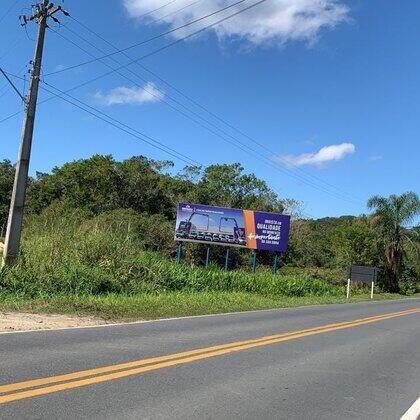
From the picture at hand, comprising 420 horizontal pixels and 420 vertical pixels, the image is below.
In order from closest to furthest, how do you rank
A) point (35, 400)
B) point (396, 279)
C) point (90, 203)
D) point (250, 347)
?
point (35, 400)
point (250, 347)
point (396, 279)
point (90, 203)

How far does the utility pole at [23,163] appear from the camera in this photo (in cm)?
1752

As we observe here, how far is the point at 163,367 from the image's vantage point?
25.6ft

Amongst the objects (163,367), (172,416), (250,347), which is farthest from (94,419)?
(250,347)

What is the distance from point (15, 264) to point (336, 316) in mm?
10968

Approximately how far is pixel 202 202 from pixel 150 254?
38.0 meters

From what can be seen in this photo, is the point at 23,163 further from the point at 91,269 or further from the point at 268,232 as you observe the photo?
the point at 268,232

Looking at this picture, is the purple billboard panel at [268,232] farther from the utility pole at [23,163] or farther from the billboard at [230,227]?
the utility pole at [23,163]

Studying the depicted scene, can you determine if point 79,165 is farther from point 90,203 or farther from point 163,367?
point 163,367

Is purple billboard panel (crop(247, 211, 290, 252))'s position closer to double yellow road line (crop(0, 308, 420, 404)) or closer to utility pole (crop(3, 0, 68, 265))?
utility pole (crop(3, 0, 68, 265))

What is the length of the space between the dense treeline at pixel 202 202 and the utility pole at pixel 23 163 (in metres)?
27.2

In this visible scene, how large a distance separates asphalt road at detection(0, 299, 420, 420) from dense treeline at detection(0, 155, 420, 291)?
33.9m

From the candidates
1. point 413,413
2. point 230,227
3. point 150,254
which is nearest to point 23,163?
point 150,254

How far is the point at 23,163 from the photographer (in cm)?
1781

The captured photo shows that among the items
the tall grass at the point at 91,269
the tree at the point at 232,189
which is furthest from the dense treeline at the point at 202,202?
the tall grass at the point at 91,269
